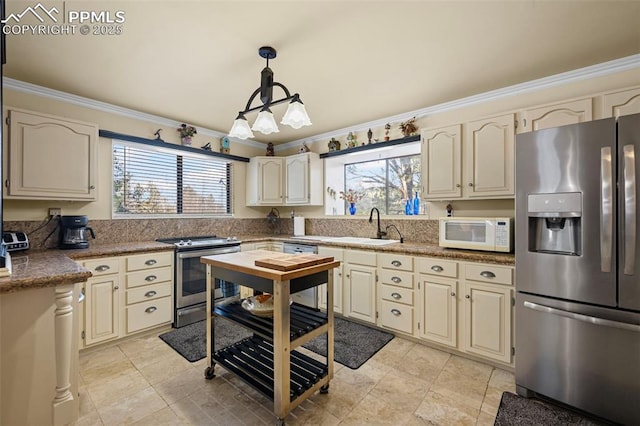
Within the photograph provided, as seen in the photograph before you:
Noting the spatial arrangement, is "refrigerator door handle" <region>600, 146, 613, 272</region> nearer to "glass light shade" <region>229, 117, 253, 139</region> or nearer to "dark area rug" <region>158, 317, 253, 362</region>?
"glass light shade" <region>229, 117, 253, 139</region>

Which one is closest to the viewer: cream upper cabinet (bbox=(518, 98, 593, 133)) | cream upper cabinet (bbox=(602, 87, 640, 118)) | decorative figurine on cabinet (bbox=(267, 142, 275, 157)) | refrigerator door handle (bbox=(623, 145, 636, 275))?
refrigerator door handle (bbox=(623, 145, 636, 275))

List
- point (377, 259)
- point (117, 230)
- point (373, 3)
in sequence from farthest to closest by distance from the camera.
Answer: point (117, 230) → point (377, 259) → point (373, 3)

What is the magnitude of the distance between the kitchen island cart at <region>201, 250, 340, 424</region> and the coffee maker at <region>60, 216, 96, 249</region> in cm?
160

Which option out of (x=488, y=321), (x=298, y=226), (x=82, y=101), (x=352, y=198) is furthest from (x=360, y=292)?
(x=82, y=101)

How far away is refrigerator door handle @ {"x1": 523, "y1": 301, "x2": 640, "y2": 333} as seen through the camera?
5.15 ft

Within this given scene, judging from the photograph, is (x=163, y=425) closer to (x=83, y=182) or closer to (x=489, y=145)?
(x=83, y=182)

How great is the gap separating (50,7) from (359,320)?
348 cm

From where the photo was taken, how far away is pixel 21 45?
197 cm

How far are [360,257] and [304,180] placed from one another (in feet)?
5.16

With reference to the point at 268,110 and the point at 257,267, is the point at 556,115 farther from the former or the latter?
the point at 257,267

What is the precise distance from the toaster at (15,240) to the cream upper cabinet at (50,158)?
321 millimetres

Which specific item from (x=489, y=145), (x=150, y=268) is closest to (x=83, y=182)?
(x=150, y=268)

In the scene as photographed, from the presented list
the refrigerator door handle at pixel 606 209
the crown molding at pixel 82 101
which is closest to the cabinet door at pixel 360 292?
the refrigerator door handle at pixel 606 209

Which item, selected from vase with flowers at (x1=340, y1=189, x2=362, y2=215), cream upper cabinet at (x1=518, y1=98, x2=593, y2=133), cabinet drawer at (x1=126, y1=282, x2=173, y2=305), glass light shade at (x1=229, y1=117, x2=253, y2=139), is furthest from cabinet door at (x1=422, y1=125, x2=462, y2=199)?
cabinet drawer at (x1=126, y1=282, x2=173, y2=305)
